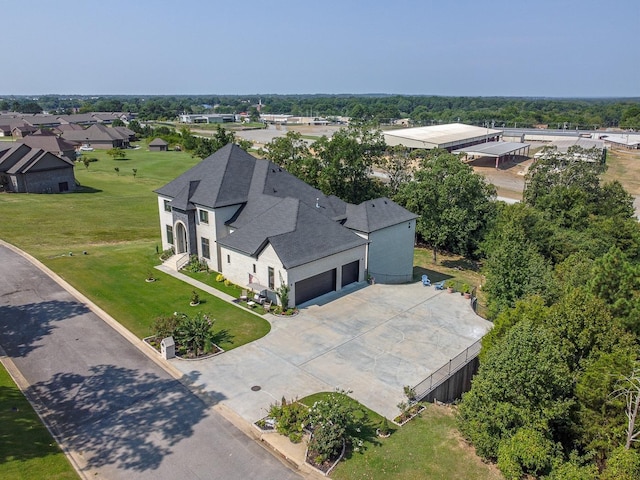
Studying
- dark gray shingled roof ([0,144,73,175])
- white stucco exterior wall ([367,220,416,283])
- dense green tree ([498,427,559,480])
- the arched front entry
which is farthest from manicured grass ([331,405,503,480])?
dark gray shingled roof ([0,144,73,175])

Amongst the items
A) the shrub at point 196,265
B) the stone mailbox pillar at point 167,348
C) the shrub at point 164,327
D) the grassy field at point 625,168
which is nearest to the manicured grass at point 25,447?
the stone mailbox pillar at point 167,348

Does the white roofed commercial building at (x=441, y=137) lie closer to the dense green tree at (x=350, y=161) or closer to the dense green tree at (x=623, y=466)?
the dense green tree at (x=350, y=161)

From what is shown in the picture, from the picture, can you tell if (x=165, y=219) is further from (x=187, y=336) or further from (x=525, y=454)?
(x=525, y=454)

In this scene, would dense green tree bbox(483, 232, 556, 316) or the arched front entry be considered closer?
dense green tree bbox(483, 232, 556, 316)

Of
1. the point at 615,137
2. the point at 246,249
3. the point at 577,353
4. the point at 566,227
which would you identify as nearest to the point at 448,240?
the point at 566,227

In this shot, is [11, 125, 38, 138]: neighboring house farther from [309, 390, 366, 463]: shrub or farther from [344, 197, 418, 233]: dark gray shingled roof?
[309, 390, 366, 463]: shrub

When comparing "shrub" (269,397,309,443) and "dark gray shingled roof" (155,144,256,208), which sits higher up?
"dark gray shingled roof" (155,144,256,208)

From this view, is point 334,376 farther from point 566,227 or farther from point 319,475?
point 566,227
